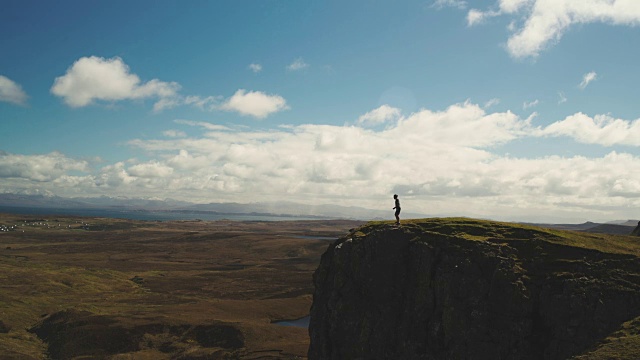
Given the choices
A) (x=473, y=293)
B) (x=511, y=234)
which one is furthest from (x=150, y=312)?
(x=511, y=234)

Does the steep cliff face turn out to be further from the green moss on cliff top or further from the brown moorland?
the brown moorland

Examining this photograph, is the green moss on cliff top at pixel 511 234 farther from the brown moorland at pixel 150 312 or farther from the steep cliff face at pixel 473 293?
the brown moorland at pixel 150 312

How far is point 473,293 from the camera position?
42.1 metres

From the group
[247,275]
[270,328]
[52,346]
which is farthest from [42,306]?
[247,275]

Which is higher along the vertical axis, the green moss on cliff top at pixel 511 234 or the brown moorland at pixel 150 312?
the green moss on cliff top at pixel 511 234

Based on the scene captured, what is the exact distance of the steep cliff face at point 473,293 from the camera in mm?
37250

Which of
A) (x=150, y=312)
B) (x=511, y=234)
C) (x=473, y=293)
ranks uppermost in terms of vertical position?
(x=511, y=234)

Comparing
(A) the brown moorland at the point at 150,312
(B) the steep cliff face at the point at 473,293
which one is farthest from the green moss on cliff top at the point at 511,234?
(A) the brown moorland at the point at 150,312

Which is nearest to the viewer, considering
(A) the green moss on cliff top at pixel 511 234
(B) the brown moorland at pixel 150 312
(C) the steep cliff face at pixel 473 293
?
(C) the steep cliff face at pixel 473 293

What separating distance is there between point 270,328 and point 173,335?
20247mm

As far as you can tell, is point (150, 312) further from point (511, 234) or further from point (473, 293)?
point (511, 234)

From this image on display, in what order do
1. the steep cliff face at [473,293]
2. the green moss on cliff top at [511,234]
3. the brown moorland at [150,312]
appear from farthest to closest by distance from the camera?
the brown moorland at [150,312] → the green moss on cliff top at [511,234] → the steep cliff face at [473,293]

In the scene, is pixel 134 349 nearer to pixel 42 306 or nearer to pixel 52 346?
pixel 52 346

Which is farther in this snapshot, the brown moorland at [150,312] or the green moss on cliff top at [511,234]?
the brown moorland at [150,312]
